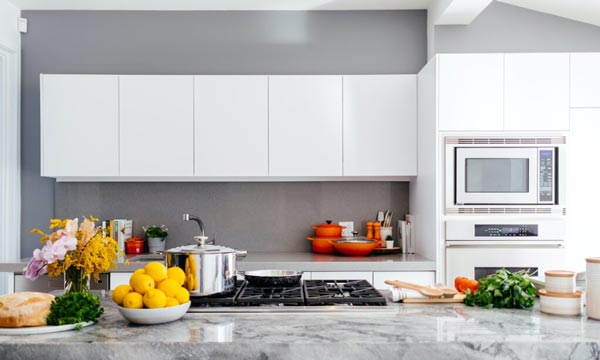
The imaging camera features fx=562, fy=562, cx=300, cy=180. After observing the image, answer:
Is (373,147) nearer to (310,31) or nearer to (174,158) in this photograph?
(310,31)

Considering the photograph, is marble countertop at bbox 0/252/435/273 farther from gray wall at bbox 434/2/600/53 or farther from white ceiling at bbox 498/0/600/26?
white ceiling at bbox 498/0/600/26

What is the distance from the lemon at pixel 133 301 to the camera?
1.74 m

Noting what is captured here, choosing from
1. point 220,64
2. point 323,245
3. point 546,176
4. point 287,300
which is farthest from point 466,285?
point 220,64

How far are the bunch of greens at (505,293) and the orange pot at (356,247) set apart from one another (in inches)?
68.7

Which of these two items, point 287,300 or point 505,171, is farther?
point 505,171

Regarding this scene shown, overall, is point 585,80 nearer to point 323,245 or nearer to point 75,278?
point 323,245

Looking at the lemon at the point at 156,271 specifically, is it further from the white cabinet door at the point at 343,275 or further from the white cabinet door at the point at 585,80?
the white cabinet door at the point at 585,80

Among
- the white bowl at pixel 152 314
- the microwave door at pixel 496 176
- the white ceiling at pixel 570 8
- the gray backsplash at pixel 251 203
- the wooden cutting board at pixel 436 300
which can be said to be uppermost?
the white ceiling at pixel 570 8

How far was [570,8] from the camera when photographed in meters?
3.88

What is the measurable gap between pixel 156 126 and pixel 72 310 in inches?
89.9

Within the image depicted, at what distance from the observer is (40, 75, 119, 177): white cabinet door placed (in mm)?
3854

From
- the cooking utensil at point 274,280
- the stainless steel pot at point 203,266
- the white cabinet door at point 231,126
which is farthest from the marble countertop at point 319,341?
the white cabinet door at point 231,126

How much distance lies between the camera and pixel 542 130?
3.47 metres

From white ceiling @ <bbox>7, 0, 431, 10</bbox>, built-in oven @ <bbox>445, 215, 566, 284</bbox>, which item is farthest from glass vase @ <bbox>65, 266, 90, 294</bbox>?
white ceiling @ <bbox>7, 0, 431, 10</bbox>
